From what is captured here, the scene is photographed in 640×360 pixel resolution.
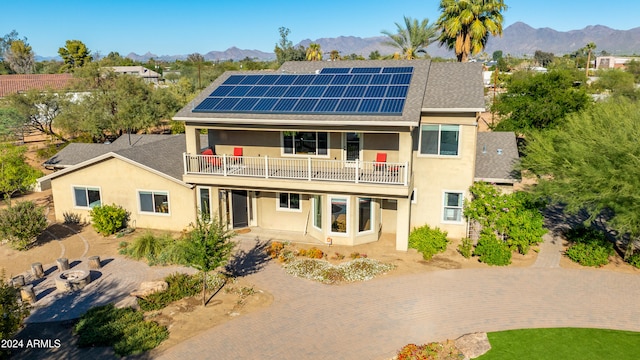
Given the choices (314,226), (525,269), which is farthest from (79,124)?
(525,269)

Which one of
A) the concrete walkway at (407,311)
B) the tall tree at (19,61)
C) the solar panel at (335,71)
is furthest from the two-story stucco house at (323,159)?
the tall tree at (19,61)

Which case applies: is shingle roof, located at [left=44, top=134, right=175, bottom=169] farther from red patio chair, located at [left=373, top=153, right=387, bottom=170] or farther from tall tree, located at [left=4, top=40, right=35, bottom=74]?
tall tree, located at [left=4, top=40, right=35, bottom=74]

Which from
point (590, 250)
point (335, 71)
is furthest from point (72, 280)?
point (590, 250)

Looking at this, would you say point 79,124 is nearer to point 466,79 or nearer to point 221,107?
point 221,107

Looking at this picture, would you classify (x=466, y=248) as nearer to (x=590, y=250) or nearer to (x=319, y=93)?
(x=590, y=250)

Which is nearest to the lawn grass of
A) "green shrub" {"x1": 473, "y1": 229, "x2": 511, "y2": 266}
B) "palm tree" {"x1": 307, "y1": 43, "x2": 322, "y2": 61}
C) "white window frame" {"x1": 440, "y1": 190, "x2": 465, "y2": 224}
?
"green shrub" {"x1": 473, "y1": 229, "x2": 511, "y2": 266}
